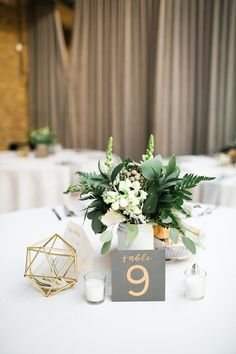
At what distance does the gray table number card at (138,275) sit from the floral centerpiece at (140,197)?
0.16ft

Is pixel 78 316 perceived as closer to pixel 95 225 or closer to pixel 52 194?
pixel 95 225

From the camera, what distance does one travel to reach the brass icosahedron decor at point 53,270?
1.02 meters

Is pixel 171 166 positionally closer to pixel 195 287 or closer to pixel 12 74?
pixel 195 287

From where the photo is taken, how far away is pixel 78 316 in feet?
2.93

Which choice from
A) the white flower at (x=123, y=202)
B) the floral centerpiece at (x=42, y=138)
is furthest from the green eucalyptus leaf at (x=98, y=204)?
the floral centerpiece at (x=42, y=138)

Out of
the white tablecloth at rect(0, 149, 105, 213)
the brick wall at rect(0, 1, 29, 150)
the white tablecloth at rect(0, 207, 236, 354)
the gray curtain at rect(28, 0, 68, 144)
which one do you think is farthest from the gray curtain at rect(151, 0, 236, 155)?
the white tablecloth at rect(0, 207, 236, 354)

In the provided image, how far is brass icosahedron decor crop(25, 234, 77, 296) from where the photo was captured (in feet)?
3.35

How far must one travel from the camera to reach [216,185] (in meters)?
2.37

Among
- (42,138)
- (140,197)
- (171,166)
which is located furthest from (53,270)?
(42,138)

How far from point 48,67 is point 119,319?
5754 mm

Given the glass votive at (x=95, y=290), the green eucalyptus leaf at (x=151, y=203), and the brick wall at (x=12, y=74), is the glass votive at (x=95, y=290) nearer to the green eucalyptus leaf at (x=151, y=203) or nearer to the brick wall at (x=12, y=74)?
the green eucalyptus leaf at (x=151, y=203)

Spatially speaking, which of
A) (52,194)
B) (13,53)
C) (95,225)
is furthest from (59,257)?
(13,53)

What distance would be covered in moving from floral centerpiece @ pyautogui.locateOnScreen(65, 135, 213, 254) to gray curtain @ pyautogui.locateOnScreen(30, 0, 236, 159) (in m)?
2.75

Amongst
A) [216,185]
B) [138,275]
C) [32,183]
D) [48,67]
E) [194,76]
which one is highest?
[48,67]
